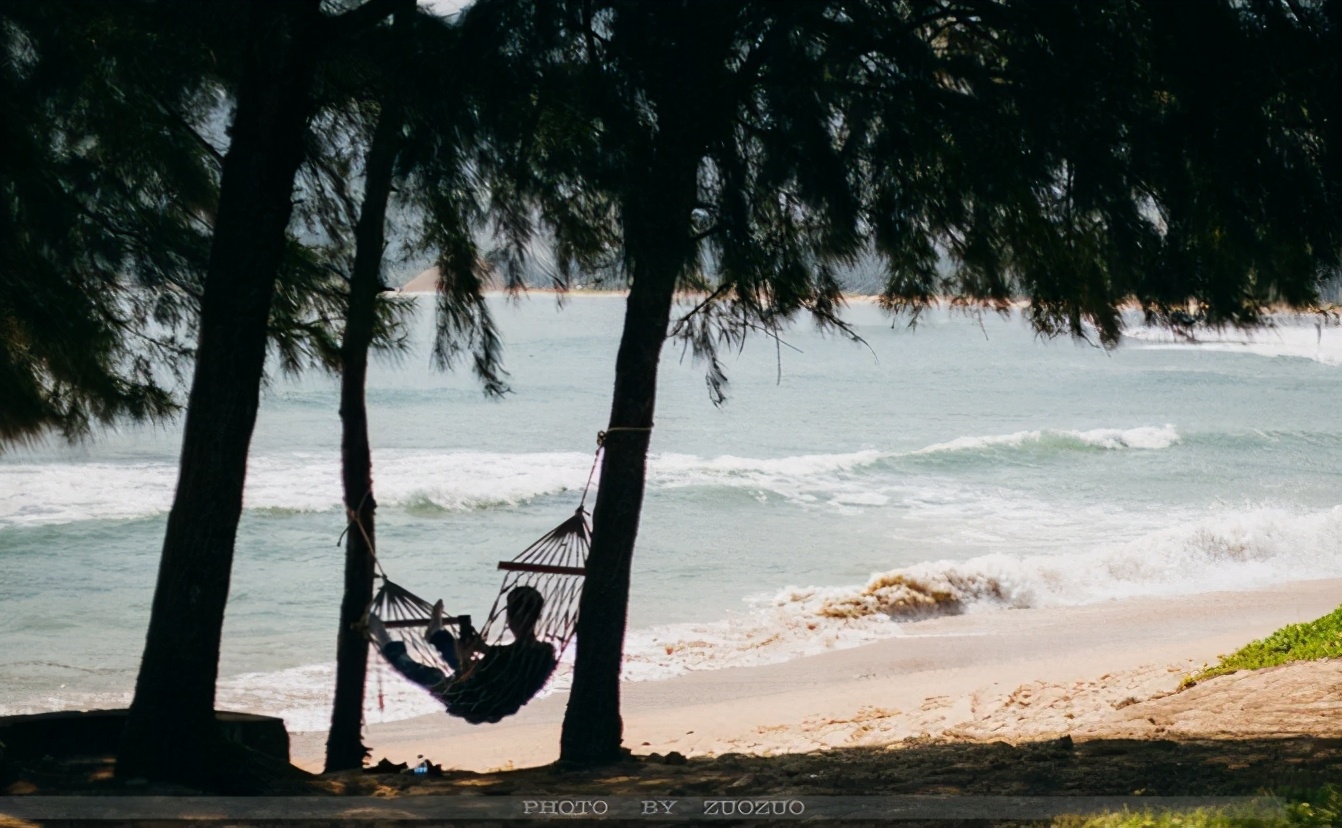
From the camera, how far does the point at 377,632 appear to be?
4.20m

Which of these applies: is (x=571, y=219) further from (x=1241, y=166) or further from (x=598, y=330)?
(x=598, y=330)

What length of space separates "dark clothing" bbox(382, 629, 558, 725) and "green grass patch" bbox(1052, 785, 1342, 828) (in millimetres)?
2142

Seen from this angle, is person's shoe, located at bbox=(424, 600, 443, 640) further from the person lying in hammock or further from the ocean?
the ocean

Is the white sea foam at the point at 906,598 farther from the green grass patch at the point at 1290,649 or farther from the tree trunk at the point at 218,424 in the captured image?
the tree trunk at the point at 218,424

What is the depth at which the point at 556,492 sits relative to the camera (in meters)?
17.6

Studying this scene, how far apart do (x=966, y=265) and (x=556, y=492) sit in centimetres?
1383

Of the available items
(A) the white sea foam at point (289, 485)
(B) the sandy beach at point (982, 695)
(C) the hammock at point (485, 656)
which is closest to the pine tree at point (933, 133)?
(C) the hammock at point (485, 656)

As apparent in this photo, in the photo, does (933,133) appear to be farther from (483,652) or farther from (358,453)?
(358,453)

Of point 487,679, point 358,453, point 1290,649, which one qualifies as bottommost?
point 1290,649

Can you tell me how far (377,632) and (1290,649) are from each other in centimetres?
438

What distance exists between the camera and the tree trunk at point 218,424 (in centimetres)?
347

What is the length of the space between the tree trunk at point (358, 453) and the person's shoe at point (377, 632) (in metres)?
0.47

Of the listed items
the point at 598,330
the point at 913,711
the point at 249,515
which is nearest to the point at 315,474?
the point at 249,515

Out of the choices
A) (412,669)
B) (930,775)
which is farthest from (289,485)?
(930,775)
